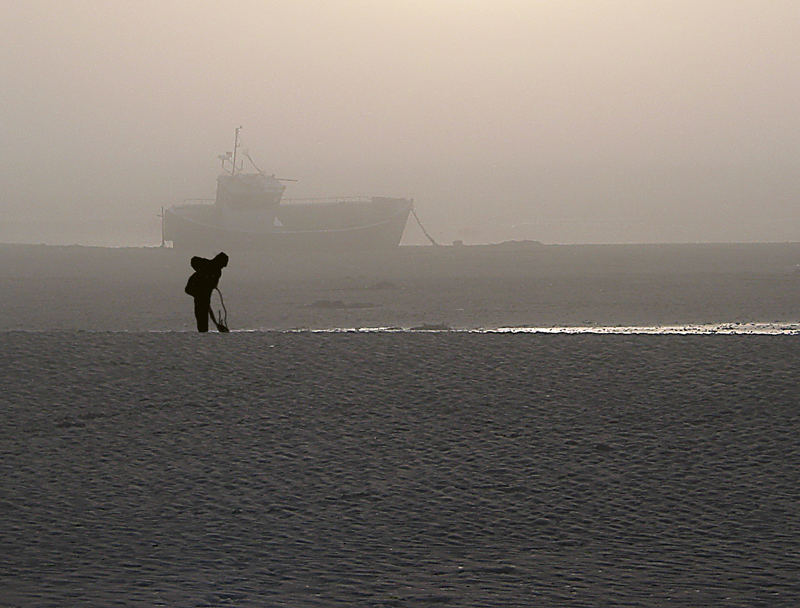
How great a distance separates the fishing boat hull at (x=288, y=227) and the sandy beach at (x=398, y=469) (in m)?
118

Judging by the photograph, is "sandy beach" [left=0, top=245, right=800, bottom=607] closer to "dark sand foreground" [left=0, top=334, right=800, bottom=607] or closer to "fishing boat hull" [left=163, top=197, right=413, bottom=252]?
"dark sand foreground" [left=0, top=334, right=800, bottom=607]

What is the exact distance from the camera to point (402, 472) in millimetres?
5957

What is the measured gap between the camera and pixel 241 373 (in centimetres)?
793

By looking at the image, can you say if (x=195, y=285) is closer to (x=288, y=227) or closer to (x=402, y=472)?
(x=402, y=472)

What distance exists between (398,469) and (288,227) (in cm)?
12510

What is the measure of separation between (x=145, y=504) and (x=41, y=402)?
2.08 meters

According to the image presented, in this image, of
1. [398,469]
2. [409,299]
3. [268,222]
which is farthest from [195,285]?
[268,222]

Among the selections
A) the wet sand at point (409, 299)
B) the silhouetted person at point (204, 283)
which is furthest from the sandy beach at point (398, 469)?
the wet sand at point (409, 299)

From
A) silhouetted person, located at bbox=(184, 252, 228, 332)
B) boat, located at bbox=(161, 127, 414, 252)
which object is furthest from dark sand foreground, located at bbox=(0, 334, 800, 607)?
boat, located at bbox=(161, 127, 414, 252)

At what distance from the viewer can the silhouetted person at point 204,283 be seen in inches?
375

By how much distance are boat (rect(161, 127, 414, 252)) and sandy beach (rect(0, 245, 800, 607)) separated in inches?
4636

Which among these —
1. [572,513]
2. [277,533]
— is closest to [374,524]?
[277,533]

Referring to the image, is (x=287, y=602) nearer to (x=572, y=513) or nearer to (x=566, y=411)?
(x=572, y=513)

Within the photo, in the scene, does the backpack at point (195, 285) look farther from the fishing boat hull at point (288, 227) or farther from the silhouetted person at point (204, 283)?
the fishing boat hull at point (288, 227)
